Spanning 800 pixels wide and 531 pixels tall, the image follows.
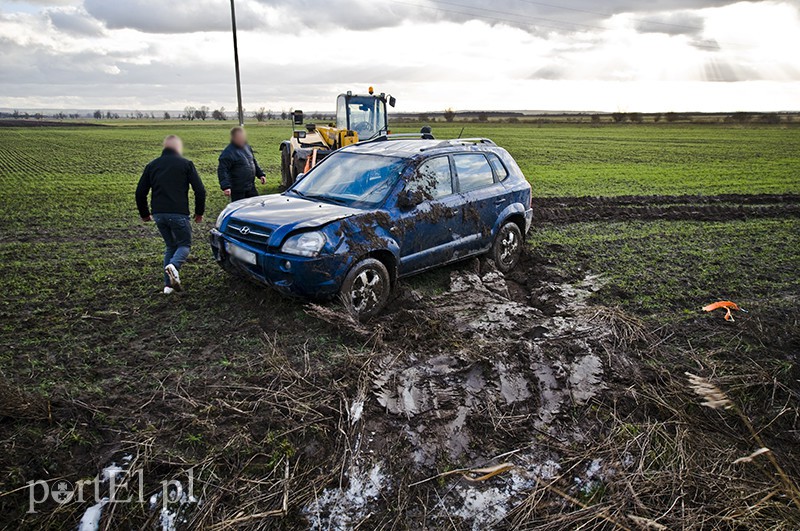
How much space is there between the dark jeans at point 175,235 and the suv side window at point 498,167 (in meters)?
4.07

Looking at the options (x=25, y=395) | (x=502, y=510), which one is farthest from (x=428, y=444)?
(x=25, y=395)

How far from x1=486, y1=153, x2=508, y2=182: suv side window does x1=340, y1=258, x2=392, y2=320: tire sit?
8.35ft

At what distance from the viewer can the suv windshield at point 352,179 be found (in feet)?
19.9

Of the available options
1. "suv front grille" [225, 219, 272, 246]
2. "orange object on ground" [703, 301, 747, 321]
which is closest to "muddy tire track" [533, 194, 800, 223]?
"orange object on ground" [703, 301, 747, 321]

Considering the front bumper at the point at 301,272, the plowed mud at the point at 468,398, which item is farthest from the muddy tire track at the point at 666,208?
the front bumper at the point at 301,272

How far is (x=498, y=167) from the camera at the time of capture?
7.41m

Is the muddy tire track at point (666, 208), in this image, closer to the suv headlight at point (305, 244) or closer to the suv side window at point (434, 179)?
the suv side window at point (434, 179)

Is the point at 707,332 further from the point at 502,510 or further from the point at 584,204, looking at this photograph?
the point at 584,204

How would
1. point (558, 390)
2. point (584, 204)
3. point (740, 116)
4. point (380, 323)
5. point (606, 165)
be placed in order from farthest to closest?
point (740, 116) → point (606, 165) → point (584, 204) → point (380, 323) → point (558, 390)

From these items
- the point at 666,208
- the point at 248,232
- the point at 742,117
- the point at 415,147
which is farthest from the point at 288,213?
the point at 742,117

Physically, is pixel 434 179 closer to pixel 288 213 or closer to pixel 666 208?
pixel 288 213

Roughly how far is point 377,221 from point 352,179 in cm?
102

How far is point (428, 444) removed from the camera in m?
3.49

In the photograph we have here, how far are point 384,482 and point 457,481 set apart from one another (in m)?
0.45
